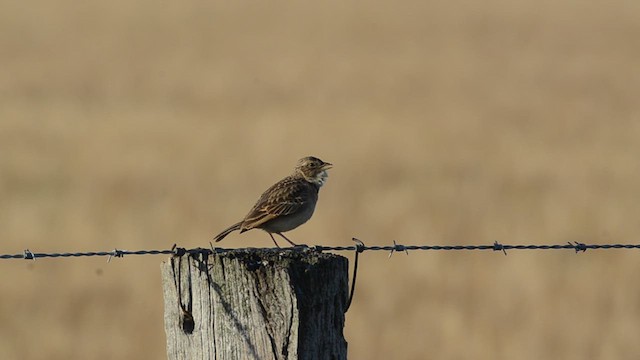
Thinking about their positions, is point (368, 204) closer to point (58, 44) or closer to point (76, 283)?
point (76, 283)

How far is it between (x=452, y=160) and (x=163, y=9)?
35.9 metres

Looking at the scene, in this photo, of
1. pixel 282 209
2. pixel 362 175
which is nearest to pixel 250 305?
pixel 282 209

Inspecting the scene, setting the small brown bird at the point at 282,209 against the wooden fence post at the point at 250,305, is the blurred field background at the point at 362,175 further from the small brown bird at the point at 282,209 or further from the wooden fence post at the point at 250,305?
the wooden fence post at the point at 250,305

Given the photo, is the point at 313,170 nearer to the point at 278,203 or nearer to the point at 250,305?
the point at 278,203

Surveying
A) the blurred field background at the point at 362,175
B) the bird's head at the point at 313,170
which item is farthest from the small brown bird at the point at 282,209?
the blurred field background at the point at 362,175

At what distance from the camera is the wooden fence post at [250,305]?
4633mm

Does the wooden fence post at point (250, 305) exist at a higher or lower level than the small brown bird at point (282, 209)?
lower

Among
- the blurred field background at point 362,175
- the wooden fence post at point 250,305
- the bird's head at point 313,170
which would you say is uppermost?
the blurred field background at point 362,175

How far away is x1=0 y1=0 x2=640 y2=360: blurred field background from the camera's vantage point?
1144cm

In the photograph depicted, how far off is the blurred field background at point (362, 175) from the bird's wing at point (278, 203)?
291 cm

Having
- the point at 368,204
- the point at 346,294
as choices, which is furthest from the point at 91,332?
the point at 346,294

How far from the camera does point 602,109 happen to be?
961 inches

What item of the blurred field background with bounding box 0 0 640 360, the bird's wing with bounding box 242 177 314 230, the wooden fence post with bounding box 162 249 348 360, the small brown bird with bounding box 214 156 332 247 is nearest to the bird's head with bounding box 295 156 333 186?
the small brown bird with bounding box 214 156 332 247

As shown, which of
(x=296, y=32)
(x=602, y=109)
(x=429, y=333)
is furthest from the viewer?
(x=296, y=32)
